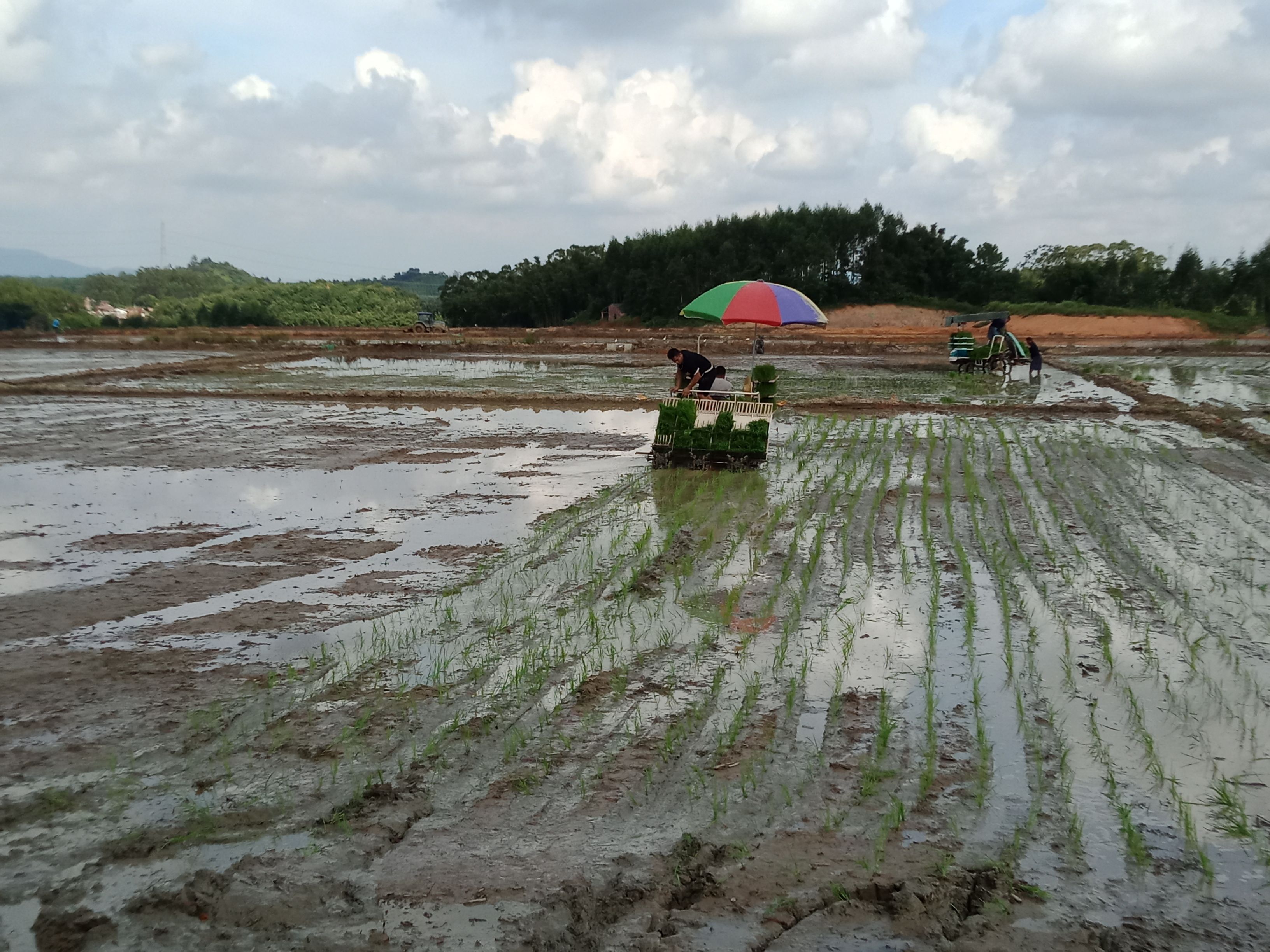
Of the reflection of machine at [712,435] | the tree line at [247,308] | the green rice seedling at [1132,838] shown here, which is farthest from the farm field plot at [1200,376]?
the tree line at [247,308]

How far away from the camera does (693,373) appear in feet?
42.0

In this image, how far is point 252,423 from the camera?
16281mm

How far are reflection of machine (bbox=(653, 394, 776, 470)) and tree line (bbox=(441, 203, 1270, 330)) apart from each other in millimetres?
45500

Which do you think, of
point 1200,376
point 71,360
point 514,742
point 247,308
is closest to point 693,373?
point 514,742

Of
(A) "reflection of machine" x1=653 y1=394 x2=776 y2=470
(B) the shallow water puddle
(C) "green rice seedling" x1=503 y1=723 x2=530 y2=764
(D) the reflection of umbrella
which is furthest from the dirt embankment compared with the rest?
(C) "green rice seedling" x1=503 y1=723 x2=530 y2=764

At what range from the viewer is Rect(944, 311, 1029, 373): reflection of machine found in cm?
2438

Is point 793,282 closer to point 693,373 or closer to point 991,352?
point 991,352

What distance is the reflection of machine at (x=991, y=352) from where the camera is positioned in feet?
80.0

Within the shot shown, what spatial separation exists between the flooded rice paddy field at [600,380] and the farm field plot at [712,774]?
1326 centimetres

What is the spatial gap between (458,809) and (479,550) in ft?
13.4

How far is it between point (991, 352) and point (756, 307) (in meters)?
15.1

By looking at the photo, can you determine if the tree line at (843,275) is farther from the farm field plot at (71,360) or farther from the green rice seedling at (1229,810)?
the green rice seedling at (1229,810)

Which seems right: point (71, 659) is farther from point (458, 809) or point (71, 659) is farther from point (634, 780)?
point (634, 780)

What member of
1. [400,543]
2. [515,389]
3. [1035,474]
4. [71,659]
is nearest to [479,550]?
[400,543]
